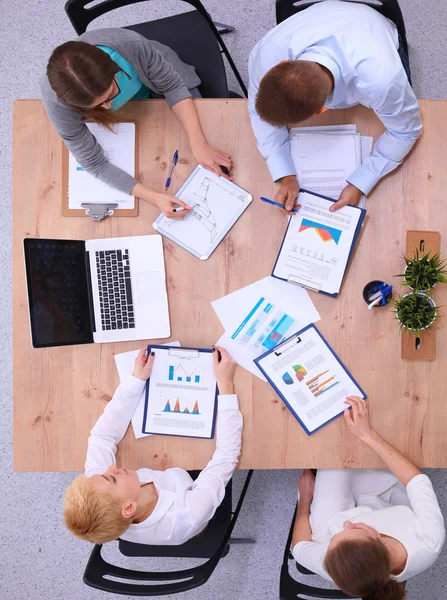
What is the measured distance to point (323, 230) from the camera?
144 centimetres

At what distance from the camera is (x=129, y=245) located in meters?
1.48

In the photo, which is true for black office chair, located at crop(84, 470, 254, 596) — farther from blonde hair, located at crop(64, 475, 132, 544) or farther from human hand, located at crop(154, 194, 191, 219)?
human hand, located at crop(154, 194, 191, 219)

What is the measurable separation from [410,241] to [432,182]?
186mm

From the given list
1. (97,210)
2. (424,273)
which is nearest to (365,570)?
(424,273)

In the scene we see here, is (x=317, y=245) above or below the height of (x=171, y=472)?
above

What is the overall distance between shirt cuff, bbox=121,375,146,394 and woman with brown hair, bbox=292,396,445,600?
1.99 feet

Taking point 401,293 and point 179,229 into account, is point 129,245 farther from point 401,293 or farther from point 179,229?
point 401,293

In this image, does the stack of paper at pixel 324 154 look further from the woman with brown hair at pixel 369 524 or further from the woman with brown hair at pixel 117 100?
the woman with brown hair at pixel 369 524

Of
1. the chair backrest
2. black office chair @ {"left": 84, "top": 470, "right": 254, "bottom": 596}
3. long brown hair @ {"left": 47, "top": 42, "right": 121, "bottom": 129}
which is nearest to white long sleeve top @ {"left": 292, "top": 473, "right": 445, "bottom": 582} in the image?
black office chair @ {"left": 84, "top": 470, "right": 254, "bottom": 596}

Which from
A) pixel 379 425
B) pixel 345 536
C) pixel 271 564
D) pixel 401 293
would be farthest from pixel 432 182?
pixel 271 564

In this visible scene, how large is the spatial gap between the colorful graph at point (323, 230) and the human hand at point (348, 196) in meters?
0.06

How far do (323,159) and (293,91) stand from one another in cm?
35

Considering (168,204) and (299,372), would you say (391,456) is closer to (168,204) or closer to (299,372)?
(299,372)

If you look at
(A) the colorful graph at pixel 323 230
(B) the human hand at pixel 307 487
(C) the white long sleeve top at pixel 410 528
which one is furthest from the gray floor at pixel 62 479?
(A) the colorful graph at pixel 323 230
